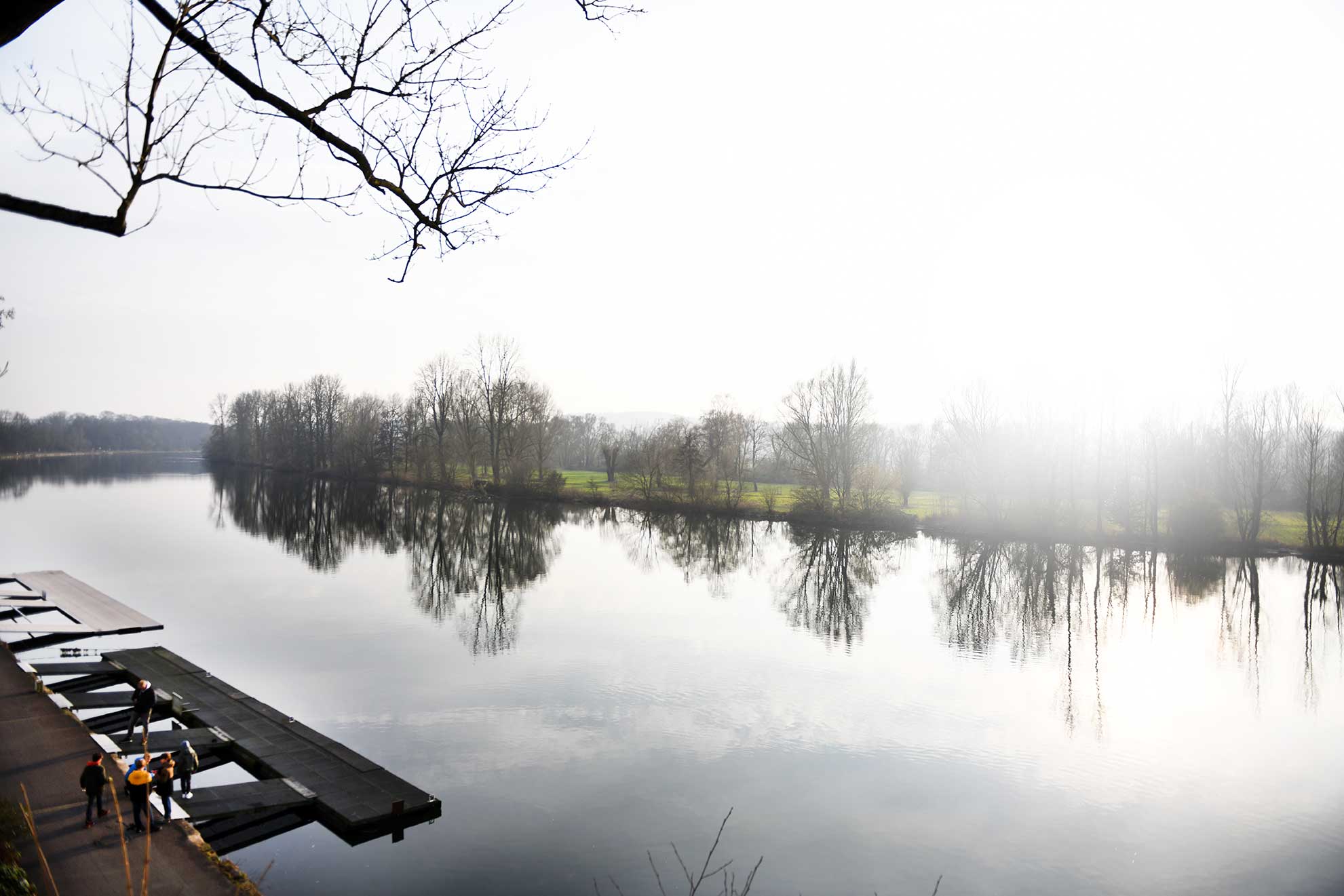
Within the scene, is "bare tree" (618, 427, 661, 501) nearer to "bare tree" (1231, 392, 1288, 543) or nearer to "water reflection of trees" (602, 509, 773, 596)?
"water reflection of trees" (602, 509, 773, 596)

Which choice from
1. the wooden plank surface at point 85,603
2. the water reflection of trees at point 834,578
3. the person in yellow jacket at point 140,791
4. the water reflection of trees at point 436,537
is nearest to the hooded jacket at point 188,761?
the person in yellow jacket at point 140,791

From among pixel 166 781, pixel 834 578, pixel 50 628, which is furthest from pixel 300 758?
pixel 834 578

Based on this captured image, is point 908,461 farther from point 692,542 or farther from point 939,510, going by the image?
point 692,542

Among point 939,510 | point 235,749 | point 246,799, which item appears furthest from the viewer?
point 939,510

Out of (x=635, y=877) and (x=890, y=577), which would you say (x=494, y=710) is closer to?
(x=635, y=877)

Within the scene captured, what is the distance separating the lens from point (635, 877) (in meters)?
9.38

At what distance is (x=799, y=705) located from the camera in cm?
1542

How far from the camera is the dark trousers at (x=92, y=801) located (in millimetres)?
8406

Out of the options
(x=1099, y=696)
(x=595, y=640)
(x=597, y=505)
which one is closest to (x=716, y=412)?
(x=597, y=505)

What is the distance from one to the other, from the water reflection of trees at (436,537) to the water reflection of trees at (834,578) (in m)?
8.40

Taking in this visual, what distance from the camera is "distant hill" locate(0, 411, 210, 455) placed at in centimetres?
12050

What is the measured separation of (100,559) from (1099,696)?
33624 mm

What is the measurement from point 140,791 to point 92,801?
0.74m

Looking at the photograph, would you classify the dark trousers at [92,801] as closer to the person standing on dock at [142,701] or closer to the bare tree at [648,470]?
the person standing on dock at [142,701]
